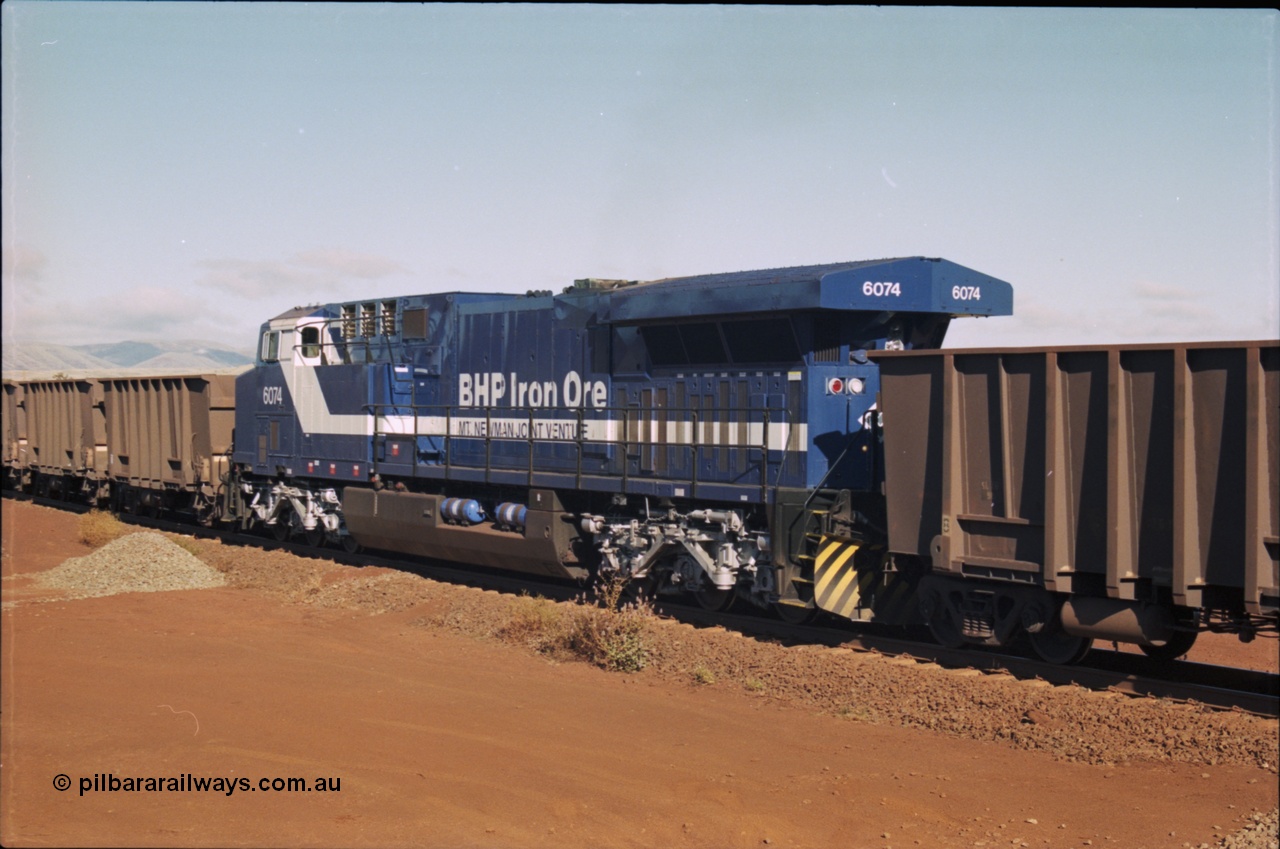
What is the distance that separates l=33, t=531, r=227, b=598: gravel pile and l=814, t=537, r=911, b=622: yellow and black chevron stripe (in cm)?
993

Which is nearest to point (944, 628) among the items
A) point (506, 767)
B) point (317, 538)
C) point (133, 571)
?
point (506, 767)

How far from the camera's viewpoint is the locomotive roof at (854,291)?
42.6ft

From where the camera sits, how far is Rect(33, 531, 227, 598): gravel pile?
17.0 m

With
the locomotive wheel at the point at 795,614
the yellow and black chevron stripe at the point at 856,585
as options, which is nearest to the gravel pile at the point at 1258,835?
the yellow and black chevron stripe at the point at 856,585

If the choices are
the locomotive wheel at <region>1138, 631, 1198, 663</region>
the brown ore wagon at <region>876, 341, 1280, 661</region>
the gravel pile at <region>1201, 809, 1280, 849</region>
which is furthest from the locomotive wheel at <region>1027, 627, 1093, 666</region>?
the gravel pile at <region>1201, 809, 1280, 849</region>

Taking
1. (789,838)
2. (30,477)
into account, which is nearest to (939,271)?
(789,838)

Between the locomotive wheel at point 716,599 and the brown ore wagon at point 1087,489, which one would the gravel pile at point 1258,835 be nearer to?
the brown ore wagon at point 1087,489

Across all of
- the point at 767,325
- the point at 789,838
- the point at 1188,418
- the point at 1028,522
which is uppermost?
the point at 767,325

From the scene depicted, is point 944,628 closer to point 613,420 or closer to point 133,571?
point 613,420

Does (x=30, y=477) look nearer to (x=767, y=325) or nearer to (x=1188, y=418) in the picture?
(x=767, y=325)

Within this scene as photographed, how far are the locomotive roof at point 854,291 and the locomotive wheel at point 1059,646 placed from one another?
13.0 ft

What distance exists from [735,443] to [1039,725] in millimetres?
5583

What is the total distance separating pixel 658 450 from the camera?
50.5ft

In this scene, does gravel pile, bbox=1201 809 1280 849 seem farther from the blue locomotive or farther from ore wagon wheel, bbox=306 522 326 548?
ore wagon wheel, bbox=306 522 326 548
